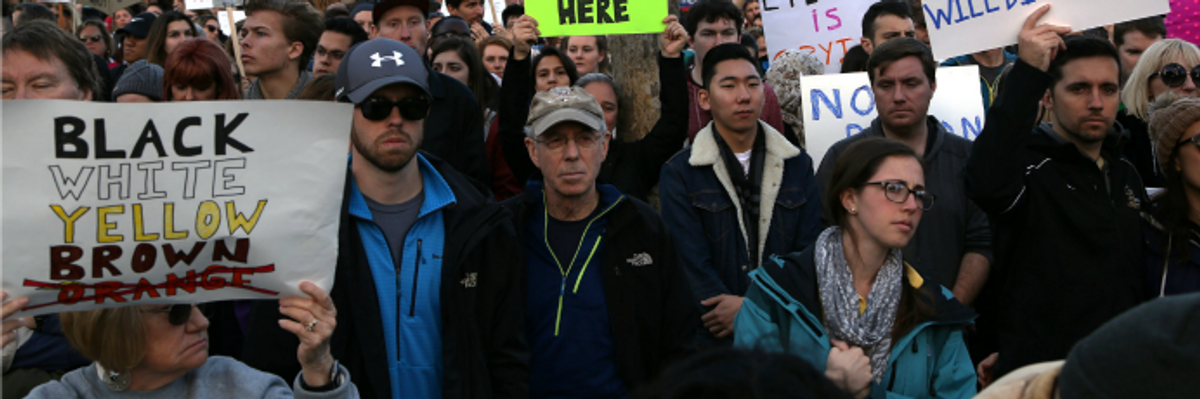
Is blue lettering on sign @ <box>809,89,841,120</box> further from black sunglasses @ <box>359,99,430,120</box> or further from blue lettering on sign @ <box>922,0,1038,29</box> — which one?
black sunglasses @ <box>359,99,430,120</box>

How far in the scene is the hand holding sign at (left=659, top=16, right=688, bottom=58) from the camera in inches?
187

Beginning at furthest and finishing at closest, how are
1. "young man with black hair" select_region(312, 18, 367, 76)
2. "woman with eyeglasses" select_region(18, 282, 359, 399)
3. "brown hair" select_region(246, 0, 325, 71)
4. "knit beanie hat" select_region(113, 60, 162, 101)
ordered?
1. "young man with black hair" select_region(312, 18, 367, 76)
2. "brown hair" select_region(246, 0, 325, 71)
3. "knit beanie hat" select_region(113, 60, 162, 101)
4. "woman with eyeglasses" select_region(18, 282, 359, 399)

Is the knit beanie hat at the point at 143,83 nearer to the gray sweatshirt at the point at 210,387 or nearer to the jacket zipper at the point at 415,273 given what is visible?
the jacket zipper at the point at 415,273

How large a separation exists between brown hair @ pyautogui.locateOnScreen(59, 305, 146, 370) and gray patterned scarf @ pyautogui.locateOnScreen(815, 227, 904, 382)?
83.5 inches

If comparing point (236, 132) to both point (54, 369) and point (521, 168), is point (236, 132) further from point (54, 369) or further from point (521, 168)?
Result: point (521, 168)

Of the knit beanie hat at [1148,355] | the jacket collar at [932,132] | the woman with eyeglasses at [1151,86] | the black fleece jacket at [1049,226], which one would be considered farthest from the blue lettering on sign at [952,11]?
the knit beanie hat at [1148,355]

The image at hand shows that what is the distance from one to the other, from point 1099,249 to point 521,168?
2.82 metres

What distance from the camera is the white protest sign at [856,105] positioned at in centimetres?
538

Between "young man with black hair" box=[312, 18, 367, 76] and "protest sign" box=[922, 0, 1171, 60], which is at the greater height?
"young man with black hair" box=[312, 18, 367, 76]

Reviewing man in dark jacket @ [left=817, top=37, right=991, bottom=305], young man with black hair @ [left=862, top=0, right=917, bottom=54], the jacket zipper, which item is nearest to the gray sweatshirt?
the jacket zipper

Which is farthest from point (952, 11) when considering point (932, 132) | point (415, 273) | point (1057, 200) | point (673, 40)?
point (415, 273)

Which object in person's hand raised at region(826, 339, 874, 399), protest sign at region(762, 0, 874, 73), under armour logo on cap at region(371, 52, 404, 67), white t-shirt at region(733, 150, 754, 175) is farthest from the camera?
protest sign at region(762, 0, 874, 73)

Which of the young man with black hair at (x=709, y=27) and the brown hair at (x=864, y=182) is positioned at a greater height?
Answer: the young man with black hair at (x=709, y=27)

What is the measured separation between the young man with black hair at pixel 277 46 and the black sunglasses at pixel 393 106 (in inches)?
96.5
